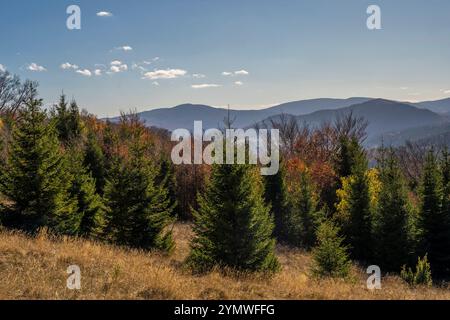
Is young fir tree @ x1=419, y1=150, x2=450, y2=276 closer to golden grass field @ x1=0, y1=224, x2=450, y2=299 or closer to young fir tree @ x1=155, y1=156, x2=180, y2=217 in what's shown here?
golden grass field @ x1=0, y1=224, x2=450, y2=299

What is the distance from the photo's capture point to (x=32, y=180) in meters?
17.6

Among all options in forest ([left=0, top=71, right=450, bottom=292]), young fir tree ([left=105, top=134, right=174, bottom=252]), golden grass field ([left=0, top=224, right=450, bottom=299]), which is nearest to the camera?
golden grass field ([left=0, top=224, right=450, bottom=299])

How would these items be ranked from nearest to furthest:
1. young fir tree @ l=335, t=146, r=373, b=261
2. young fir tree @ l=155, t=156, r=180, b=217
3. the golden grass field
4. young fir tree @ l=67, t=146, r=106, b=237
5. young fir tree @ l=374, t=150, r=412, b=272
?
the golden grass field → young fir tree @ l=67, t=146, r=106, b=237 → young fir tree @ l=374, t=150, r=412, b=272 → young fir tree @ l=335, t=146, r=373, b=261 → young fir tree @ l=155, t=156, r=180, b=217

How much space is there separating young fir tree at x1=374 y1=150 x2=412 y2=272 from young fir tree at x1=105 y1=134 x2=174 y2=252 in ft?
49.1

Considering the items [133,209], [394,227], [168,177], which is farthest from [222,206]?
[168,177]

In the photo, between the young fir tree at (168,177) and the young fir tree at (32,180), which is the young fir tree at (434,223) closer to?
the young fir tree at (168,177)

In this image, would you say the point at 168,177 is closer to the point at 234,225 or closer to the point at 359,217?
the point at 359,217

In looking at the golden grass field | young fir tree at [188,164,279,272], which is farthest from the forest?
the golden grass field

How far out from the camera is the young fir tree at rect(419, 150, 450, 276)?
2588 centimetres

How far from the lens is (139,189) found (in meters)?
19.0

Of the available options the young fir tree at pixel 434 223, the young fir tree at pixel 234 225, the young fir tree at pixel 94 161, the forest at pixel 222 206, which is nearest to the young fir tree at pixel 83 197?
the forest at pixel 222 206

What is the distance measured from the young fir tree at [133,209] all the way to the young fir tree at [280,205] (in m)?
14.9

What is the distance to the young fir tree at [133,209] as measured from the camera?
18656mm
